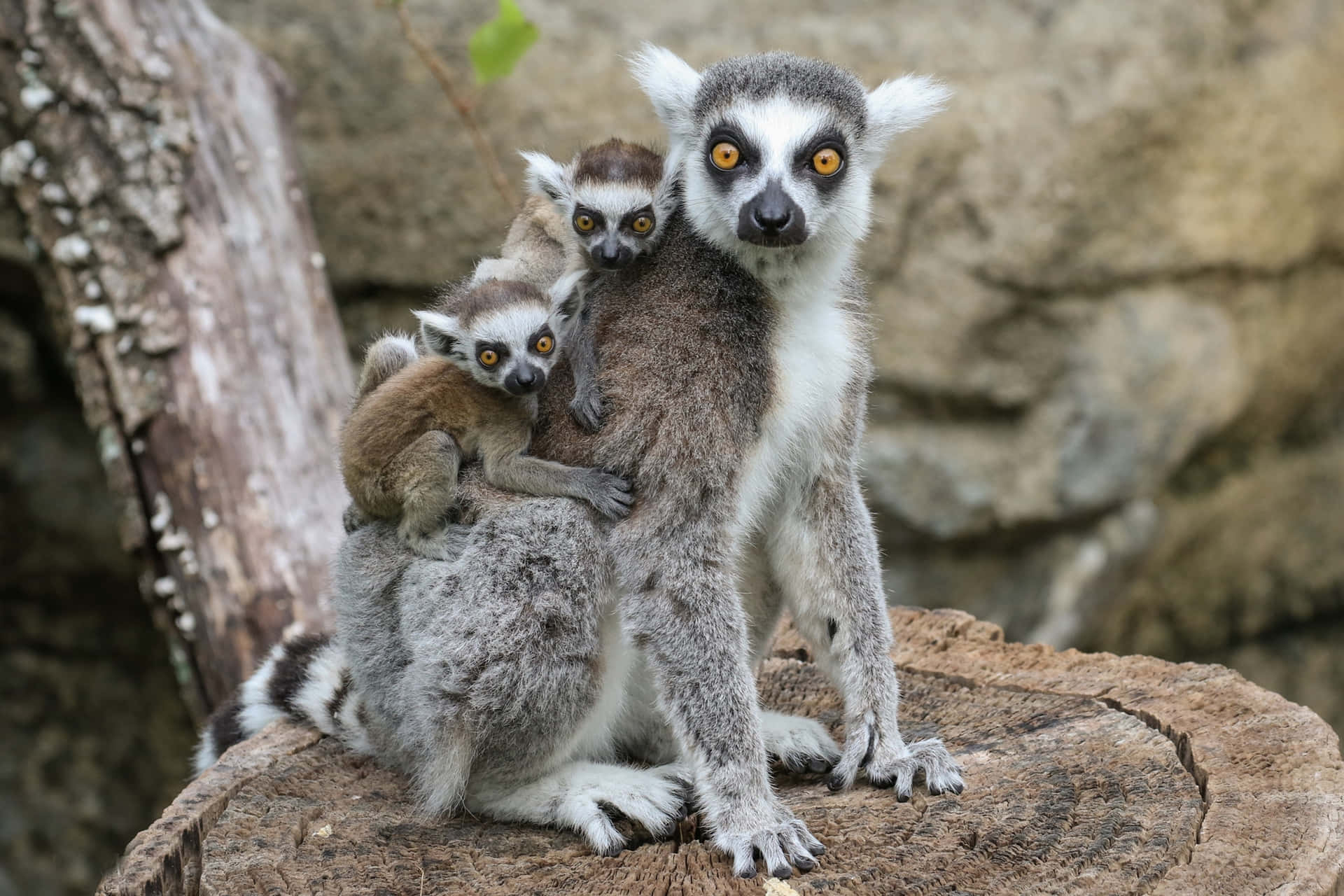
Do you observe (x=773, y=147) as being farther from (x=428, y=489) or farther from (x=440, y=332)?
(x=428, y=489)

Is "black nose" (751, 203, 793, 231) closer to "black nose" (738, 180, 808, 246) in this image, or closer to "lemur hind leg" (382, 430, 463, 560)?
"black nose" (738, 180, 808, 246)

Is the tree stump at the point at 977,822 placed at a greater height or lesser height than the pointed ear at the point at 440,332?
lesser

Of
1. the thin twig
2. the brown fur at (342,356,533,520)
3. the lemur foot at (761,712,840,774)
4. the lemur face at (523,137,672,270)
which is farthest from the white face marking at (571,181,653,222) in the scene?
the thin twig

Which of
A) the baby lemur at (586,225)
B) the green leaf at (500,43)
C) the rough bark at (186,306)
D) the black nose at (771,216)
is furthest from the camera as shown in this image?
the rough bark at (186,306)

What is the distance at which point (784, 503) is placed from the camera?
150 inches

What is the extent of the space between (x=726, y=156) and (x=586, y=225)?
1.80 feet

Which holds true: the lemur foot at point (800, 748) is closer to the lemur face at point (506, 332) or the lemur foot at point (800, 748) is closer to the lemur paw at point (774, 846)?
the lemur paw at point (774, 846)

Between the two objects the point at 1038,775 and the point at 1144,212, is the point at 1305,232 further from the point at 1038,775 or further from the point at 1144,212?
the point at 1038,775

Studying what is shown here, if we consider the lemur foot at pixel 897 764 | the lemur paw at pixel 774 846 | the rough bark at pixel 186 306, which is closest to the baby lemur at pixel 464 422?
the lemur paw at pixel 774 846

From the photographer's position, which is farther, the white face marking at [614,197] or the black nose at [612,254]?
the white face marking at [614,197]

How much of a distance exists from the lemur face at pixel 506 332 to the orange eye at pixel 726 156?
558 mm

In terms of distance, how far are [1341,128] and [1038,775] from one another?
5658mm

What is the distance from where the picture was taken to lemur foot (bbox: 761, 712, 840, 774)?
12.5ft

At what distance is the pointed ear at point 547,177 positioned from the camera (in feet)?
13.3
